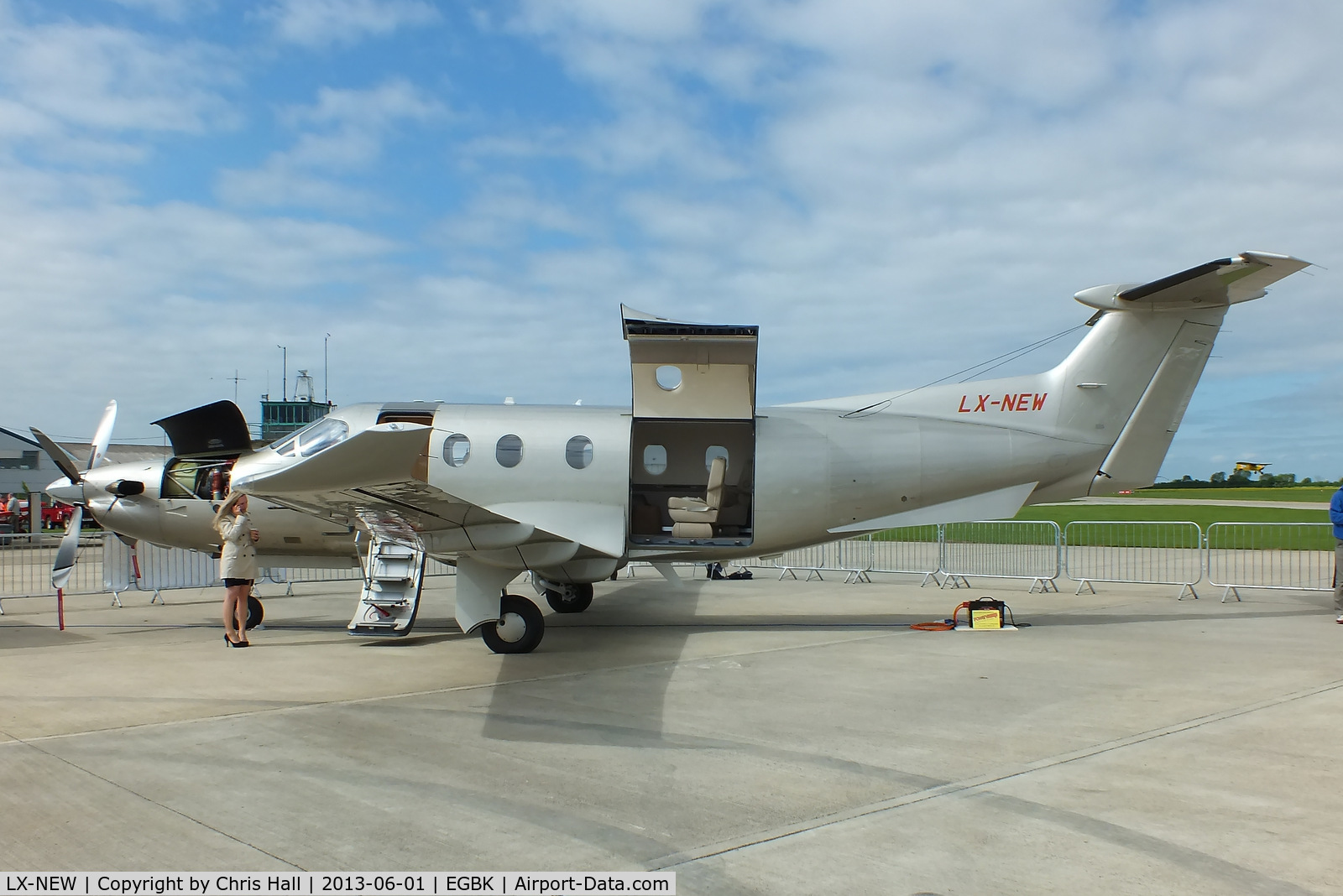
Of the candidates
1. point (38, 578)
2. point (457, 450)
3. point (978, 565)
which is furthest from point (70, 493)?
point (978, 565)

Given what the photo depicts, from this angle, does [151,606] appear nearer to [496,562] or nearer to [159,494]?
[159,494]

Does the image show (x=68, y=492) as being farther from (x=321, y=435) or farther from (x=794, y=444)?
(x=794, y=444)

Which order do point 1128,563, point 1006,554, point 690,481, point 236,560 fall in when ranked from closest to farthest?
point 236,560, point 690,481, point 1006,554, point 1128,563

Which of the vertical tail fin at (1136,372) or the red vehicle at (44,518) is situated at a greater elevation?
the vertical tail fin at (1136,372)

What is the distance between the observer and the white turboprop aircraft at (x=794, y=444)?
1039 cm

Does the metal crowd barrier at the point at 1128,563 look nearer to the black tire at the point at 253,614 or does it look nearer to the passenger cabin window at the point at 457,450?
the passenger cabin window at the point at 457,450

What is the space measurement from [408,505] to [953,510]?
6.76 metres

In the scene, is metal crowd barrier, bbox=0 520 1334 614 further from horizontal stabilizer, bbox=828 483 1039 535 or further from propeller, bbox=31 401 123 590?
horizontal stabilizer, bbox=828 483 1039 535

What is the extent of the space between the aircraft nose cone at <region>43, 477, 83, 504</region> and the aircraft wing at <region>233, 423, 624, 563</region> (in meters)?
2.98

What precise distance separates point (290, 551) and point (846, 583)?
35.6 feet

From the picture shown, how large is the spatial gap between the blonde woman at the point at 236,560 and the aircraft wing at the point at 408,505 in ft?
1.39

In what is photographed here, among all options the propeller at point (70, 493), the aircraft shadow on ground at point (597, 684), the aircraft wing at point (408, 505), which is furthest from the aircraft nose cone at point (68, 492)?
the aircraft shadow on ground at point (597, 684)

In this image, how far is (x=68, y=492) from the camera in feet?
39.1

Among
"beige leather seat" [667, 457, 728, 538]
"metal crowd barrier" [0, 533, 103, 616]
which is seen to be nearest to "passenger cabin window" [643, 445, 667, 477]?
"beige leather seat" [667, 457, 728, 538]
